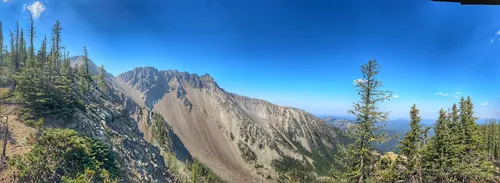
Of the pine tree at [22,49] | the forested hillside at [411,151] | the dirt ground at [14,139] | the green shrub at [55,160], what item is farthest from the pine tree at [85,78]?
the forested hillside at [411,151]

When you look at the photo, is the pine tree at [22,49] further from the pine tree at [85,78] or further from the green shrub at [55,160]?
the green shrub at [55,160]

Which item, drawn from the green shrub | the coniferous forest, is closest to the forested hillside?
the coniferous forest

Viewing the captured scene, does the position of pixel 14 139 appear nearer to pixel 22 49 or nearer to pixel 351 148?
pixel 351 148

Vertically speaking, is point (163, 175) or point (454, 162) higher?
point (454, 162)

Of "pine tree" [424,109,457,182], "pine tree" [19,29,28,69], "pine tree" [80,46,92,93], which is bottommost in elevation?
"pine tree" [424,109,457,182]

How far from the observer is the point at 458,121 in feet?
129

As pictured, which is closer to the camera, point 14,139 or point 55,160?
point 55,160

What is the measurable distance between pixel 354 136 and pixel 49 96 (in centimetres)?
3972

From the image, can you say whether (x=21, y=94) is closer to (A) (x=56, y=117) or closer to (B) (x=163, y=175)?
(A) (x=56, y=117)

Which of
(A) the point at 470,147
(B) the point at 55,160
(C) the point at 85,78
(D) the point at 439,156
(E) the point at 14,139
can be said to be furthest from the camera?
(C) the point at 85,78

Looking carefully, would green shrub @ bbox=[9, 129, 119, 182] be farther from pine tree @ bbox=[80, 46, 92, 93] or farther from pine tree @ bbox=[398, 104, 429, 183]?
pine tree @ bbox=[80, 46, 92, 93]

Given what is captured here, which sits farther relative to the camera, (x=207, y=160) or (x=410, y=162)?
(x=207, y=160)

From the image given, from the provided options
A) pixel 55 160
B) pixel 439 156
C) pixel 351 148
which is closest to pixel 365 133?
pixel 351 148

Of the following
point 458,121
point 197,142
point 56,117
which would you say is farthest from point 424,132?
point 197,142
